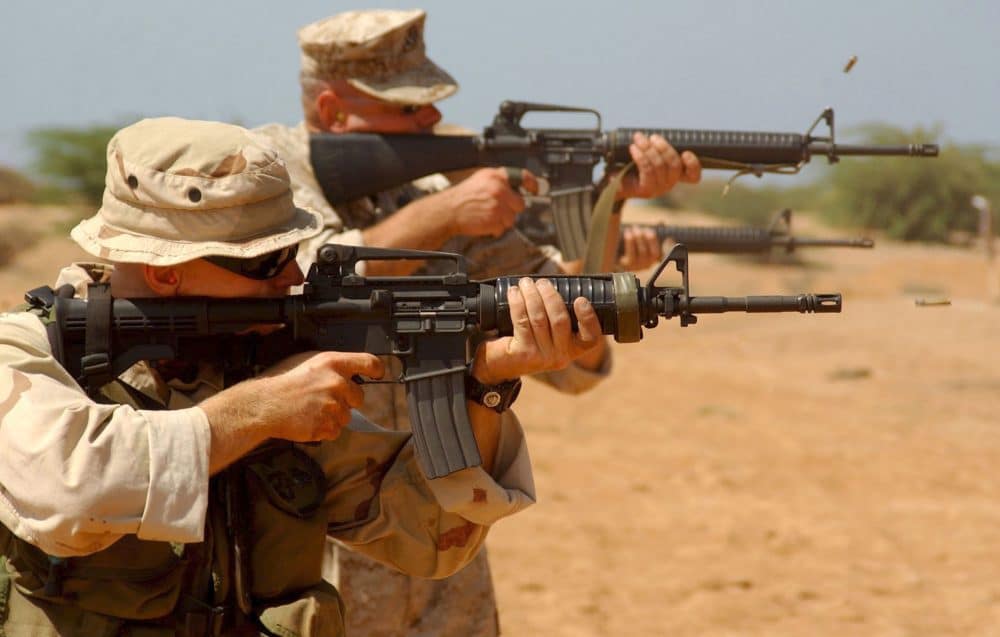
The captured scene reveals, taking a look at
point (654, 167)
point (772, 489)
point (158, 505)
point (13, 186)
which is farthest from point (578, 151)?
point (13, 186)

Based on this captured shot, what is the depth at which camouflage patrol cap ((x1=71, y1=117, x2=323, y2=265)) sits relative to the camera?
2.69m

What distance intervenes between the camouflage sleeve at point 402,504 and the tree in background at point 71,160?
18332mm

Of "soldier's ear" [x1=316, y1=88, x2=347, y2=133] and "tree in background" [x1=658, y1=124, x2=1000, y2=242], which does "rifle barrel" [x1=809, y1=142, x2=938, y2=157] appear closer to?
"soldier's ear" [x1=316, y1=88, x2=347, y2=133]

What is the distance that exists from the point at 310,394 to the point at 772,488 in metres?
6.94

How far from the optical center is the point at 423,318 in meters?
2.90

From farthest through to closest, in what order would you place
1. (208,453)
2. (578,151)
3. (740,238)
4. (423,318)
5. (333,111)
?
(740,238) → (578,151) → (333,111) → (423,318) → (208,453)

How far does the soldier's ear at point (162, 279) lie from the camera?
9.23ft

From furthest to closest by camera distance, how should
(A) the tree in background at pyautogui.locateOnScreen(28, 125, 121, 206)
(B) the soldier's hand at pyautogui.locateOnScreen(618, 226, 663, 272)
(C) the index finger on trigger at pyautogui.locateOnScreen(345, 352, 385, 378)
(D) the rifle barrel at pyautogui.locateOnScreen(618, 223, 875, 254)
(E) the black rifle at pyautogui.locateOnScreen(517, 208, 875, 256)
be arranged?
1. (A) the tree in background at pyautogui.locateOnScreen(28, 125, 121, 206)
2. (D) the rifle barrel at pyautogui.locateOnScreen(618, 223, 875, 254)
3. (E) the black rifle at pyautogui.locateOnScreen(517, 208, 875, 256)
4. (B) the soldier's hand at pyautogui.locateOnScreen(618, 226, 663, 272)
5. (C) the index finger on trigger at pyautogui.locateOnScreen(345, 352, 385, 378)

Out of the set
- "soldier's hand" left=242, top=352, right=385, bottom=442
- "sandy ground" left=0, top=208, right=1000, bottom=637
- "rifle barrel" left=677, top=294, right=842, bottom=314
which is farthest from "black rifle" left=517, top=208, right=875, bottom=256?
Result: "soldier's hand" left=242, top=352, right=385, bottom=442

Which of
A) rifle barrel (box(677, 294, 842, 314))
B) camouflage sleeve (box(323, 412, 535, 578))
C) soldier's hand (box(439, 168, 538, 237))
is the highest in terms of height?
rifle barrel (box(677, 294, 842, 314))

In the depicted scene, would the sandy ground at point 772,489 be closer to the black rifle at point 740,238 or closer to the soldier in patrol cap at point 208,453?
the black rifle at point 740,238

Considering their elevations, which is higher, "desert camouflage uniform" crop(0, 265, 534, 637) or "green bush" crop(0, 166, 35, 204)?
"desert camouflage uniform" crop(0, 265, 534, 637)

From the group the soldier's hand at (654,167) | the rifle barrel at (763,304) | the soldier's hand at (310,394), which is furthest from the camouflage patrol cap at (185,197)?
the soldier's hand at (654,167)

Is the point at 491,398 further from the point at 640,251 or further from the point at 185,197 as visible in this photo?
the point at 640,251
